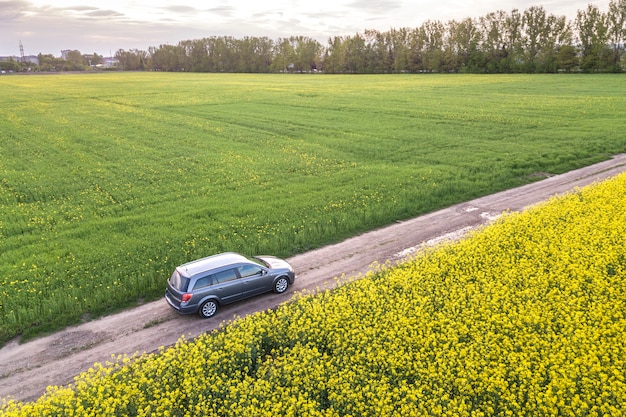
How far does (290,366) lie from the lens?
11.3m

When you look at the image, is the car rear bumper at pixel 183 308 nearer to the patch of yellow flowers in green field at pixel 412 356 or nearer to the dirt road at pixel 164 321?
the dirt road at pixel 164 321

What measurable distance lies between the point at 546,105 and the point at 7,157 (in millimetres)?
56904

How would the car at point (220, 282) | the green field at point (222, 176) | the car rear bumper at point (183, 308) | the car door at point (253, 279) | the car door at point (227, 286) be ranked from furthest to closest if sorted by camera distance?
the green field at point (222, 176) → the car door at point (253, 279) → the car door at point (227, 286) → the car at point (220, 282) → the car rear bumper at point (183, 308)

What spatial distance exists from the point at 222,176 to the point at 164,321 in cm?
1597

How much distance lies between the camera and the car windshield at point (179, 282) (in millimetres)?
14711

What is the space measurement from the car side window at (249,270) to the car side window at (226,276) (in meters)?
0.24

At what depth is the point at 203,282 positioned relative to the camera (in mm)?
14945

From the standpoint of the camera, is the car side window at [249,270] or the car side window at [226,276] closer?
the car side window at [226,276]

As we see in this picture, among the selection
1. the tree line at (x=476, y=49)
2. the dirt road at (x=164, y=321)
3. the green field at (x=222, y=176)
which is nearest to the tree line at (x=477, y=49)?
the tree line at (x=476, y=49)

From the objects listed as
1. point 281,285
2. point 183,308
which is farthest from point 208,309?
point 281,285

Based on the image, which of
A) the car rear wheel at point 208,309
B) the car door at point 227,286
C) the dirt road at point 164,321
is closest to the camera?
the dirt road at point 164,321

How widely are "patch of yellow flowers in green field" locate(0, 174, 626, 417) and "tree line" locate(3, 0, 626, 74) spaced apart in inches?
4549

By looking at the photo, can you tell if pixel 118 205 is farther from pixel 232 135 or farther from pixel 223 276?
pixel 232 135

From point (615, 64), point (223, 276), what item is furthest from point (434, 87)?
point (223, 276)
